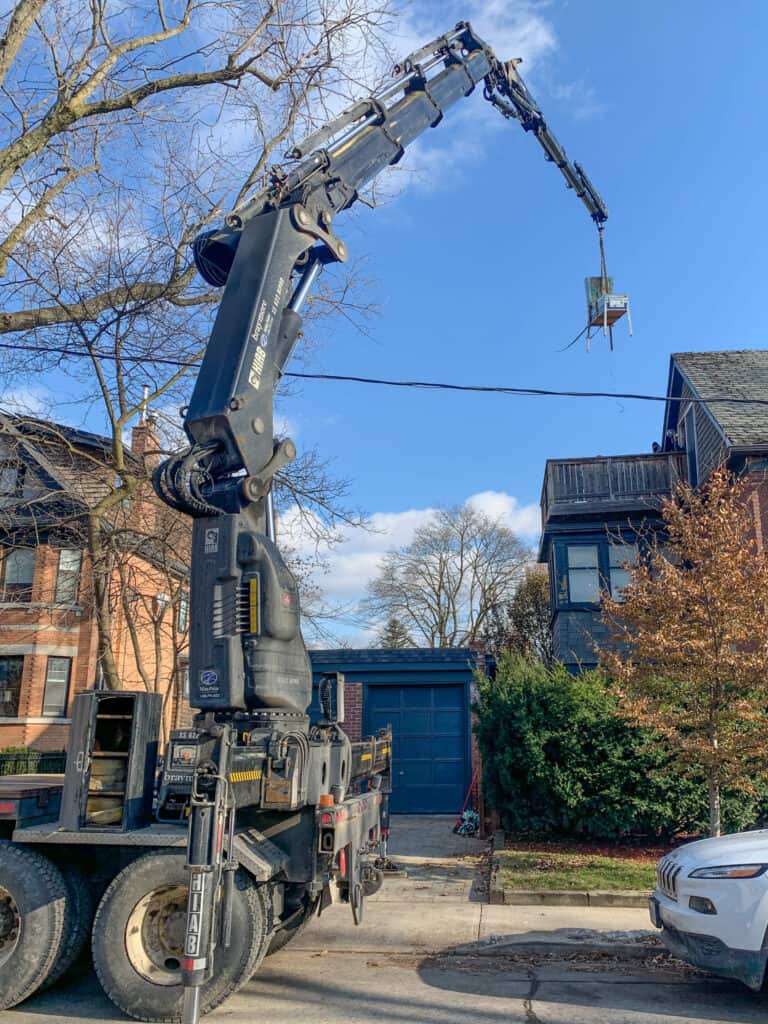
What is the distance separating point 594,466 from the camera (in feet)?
67.5

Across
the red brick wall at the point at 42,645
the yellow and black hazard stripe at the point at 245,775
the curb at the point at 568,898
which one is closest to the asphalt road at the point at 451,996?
the yellow and black hazard stripe at the point at 245,775

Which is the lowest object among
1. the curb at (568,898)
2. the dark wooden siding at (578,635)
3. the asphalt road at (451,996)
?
the asphalt road at (451,996)

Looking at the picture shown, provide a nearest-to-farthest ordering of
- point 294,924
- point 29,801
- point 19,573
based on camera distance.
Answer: point 29,801 < point 294,924 < point 19,573

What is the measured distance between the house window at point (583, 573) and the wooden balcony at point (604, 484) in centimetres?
82

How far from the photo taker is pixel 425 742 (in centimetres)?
1605

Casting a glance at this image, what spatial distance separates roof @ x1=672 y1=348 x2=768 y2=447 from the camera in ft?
57.0

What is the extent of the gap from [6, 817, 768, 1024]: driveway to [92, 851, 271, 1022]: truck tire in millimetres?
249

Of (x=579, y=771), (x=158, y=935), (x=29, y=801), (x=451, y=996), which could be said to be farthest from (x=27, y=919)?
(x=579, y=771)

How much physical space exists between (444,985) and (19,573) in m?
21.2

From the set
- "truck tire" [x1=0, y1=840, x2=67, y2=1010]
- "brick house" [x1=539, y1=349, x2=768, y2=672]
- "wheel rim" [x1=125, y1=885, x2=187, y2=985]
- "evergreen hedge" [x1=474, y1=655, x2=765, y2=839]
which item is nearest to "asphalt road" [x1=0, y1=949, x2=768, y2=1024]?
"truck tire" [x1=0, y1=840, x2=67, y2=1010]

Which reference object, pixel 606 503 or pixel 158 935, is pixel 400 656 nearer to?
pixel 606 503

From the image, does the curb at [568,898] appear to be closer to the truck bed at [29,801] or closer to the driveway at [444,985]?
the driveway at [444,985]

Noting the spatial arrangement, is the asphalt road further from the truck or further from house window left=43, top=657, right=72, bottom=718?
house window left=43, top=657, right=72, bottom=718

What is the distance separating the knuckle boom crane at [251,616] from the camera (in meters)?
5.18
